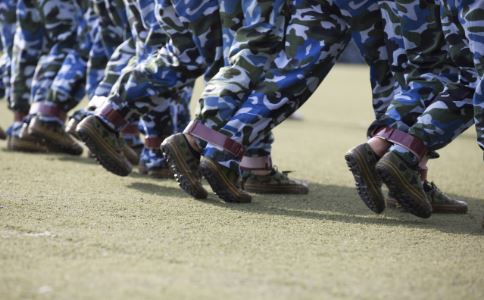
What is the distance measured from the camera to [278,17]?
→ 14.3 ft

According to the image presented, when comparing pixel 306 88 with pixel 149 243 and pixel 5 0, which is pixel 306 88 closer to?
pixel 149 243

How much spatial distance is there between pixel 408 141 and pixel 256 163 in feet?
4.15

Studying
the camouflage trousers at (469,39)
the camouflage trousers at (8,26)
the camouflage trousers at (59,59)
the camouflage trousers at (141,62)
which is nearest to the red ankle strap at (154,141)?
the camouflage trousers at (141,62)

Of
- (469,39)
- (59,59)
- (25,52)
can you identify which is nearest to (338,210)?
(469,39)

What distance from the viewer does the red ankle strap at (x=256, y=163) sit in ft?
16.7

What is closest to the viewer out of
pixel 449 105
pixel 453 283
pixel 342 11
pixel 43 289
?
pixel 43 289

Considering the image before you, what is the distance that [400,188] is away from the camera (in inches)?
156

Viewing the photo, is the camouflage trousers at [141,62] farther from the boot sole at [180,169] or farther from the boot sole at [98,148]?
the boot sole at [180,169]

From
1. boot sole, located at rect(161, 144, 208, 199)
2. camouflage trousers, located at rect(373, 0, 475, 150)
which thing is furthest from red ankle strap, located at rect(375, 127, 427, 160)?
boot sole, located at rect(161, 144, 208, 199)

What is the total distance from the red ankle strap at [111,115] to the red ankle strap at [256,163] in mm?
696

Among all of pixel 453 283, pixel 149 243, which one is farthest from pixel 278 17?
pixel 453 283

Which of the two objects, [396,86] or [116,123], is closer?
[396,86]

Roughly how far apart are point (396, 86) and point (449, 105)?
412 millimetres

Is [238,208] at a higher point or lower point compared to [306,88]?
lower
